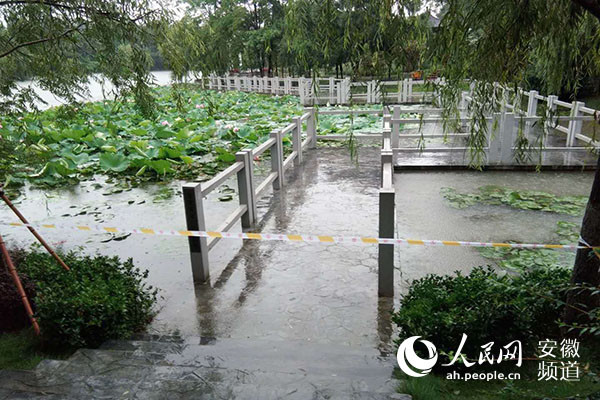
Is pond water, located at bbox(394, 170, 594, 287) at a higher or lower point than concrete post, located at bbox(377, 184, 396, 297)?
Answer: lower

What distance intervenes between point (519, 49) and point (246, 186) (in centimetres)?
352

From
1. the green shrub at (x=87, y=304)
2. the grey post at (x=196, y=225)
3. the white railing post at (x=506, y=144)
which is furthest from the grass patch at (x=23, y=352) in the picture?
the white railing post at (x=506, y=144)

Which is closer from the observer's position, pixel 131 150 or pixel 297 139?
pixel 297 139

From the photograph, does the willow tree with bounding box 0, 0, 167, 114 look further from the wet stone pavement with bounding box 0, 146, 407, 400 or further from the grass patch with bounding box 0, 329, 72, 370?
the grass patch with bounding box 0, 329, 72, 370

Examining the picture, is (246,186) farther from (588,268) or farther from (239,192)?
(588,268)

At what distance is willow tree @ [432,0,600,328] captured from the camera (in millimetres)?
2881

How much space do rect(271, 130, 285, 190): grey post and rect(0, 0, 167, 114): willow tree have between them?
9.03 ft

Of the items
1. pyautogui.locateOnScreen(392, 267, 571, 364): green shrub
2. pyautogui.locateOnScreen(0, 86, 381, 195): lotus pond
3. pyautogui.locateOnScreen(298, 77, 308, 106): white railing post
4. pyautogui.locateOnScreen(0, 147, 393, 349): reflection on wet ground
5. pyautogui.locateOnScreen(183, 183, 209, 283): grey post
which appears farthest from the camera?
pyautogui.locateOnScreen(298, 77, 308, 106): white railing post

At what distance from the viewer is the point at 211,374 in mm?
2770

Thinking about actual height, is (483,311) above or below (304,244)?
above

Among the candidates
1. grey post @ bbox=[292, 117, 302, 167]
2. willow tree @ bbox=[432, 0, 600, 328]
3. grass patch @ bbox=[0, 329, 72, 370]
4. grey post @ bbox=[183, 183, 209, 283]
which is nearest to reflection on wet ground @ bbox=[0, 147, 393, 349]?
grey post @ bbox=[183, 183, 209, 283]

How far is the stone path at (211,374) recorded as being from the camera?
99.9 inches

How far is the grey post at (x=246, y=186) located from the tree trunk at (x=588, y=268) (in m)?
3.69

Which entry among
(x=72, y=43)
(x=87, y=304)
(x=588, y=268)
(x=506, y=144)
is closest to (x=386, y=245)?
(x=588, y=268)
